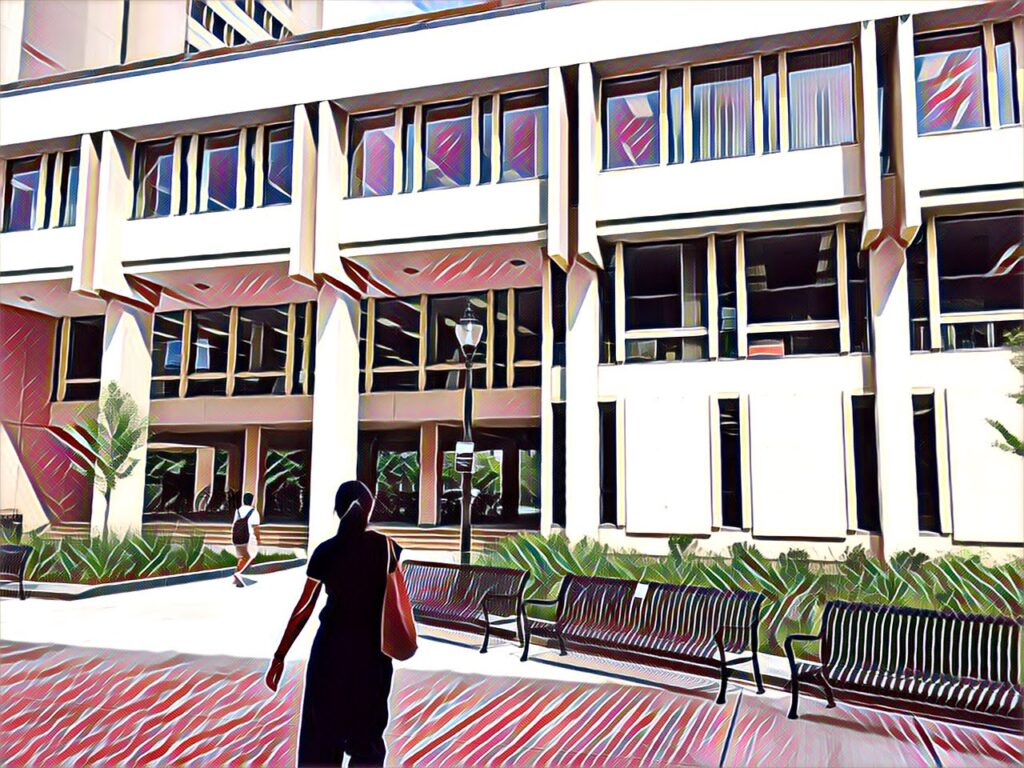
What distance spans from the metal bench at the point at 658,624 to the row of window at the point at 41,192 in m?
11.4

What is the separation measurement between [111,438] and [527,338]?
23.4 ft

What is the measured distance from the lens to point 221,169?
44.3 ft

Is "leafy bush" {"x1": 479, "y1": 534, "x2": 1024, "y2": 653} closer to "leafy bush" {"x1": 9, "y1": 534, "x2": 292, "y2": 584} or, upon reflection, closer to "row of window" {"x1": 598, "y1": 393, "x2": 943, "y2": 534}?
"row of window" {"x1": 598, "y1": 393, "x2": 943, "y2": 534}

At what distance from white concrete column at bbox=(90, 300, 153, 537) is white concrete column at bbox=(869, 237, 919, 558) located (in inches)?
445

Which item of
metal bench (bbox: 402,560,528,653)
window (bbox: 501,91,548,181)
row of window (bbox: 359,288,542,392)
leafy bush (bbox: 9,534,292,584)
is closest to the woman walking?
metal bench (bbox: 402,560,528,653)

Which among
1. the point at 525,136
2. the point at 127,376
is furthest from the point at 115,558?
the point at 525,136

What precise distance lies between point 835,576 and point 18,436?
14.6 meters

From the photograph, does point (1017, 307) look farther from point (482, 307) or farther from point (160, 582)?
point (160, 582)

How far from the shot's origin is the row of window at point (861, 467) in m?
10.5

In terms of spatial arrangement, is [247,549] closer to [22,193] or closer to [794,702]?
[22,193]

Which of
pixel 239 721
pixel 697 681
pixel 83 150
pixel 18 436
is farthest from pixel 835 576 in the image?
pixel 18 436

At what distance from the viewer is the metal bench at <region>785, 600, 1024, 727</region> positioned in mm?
4762

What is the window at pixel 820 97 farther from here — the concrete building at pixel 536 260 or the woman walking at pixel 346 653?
the woman walking at pixel 346 653

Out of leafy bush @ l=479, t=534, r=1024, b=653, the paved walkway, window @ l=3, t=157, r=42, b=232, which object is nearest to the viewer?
the paved walkway
